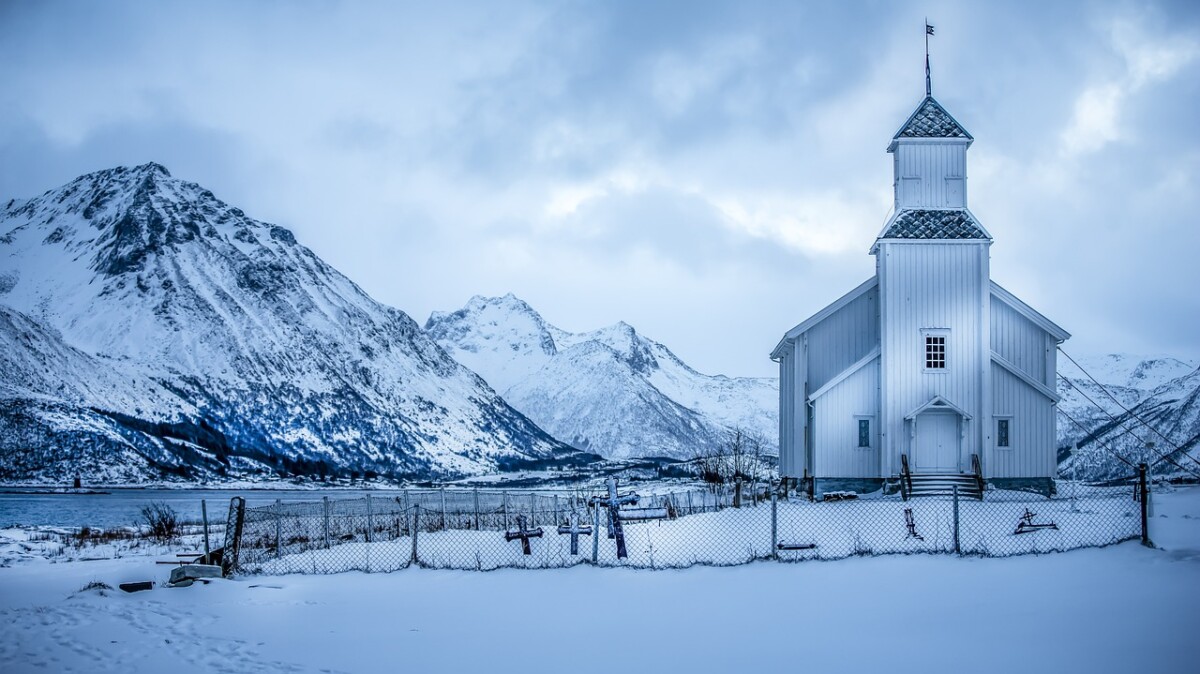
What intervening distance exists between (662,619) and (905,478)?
20.7m

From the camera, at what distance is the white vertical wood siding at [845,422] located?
35.2 meters

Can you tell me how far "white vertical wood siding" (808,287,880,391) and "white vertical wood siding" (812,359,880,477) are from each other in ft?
5.08

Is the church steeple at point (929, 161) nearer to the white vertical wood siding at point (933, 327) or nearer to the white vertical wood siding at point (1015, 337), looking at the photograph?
the white vertical wood siding at point (933, 327)

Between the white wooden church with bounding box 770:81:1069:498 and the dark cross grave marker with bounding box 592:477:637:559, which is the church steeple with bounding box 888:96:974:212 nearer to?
the white wooden church with bounding box 770:81:1069:498

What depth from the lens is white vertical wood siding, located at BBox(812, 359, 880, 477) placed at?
3519cm

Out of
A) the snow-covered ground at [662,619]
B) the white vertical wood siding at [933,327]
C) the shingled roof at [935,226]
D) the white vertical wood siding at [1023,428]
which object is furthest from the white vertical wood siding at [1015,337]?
the snow-covered ground at [662,619]

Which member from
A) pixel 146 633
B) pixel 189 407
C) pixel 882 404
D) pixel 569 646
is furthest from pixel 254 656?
pixel 189 407

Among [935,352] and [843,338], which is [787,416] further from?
[935,352]

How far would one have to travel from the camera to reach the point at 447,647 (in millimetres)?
13875

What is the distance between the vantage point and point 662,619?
587 inches

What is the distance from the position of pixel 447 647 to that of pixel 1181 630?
8.91 metres

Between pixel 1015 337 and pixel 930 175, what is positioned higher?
pixel 930 175

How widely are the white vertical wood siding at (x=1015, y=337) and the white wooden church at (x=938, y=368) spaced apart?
0.11 ft

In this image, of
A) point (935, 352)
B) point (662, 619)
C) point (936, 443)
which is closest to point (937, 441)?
point (936, 443)
